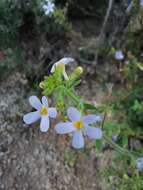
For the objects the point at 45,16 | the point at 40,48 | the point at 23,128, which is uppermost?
the point at 45,16

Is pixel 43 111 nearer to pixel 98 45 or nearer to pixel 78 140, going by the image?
pixel 78 140

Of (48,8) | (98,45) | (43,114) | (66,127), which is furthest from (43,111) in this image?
(98,45)

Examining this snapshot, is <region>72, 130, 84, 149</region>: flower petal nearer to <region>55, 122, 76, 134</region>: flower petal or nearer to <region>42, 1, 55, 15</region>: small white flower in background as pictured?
<region>55, 122, 76, 134</region>: flower petal

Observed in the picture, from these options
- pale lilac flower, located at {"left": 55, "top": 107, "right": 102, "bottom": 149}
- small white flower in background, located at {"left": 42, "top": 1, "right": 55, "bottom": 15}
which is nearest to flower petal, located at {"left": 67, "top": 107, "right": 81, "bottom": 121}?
pale lilac flower, located at {"left": 55, "top": 107, "right": 102, "bottom": 149}

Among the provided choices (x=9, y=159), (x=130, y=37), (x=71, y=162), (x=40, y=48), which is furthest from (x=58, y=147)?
(x=130, y=37)

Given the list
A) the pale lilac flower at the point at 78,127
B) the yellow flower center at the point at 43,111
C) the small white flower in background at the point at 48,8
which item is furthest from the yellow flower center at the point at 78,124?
the small white flower in background at the point at 48,8

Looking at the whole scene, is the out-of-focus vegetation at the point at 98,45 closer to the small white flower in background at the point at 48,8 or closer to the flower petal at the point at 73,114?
the small white flower in background at the point at 48,8

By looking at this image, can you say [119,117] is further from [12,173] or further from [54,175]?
[12,173]
